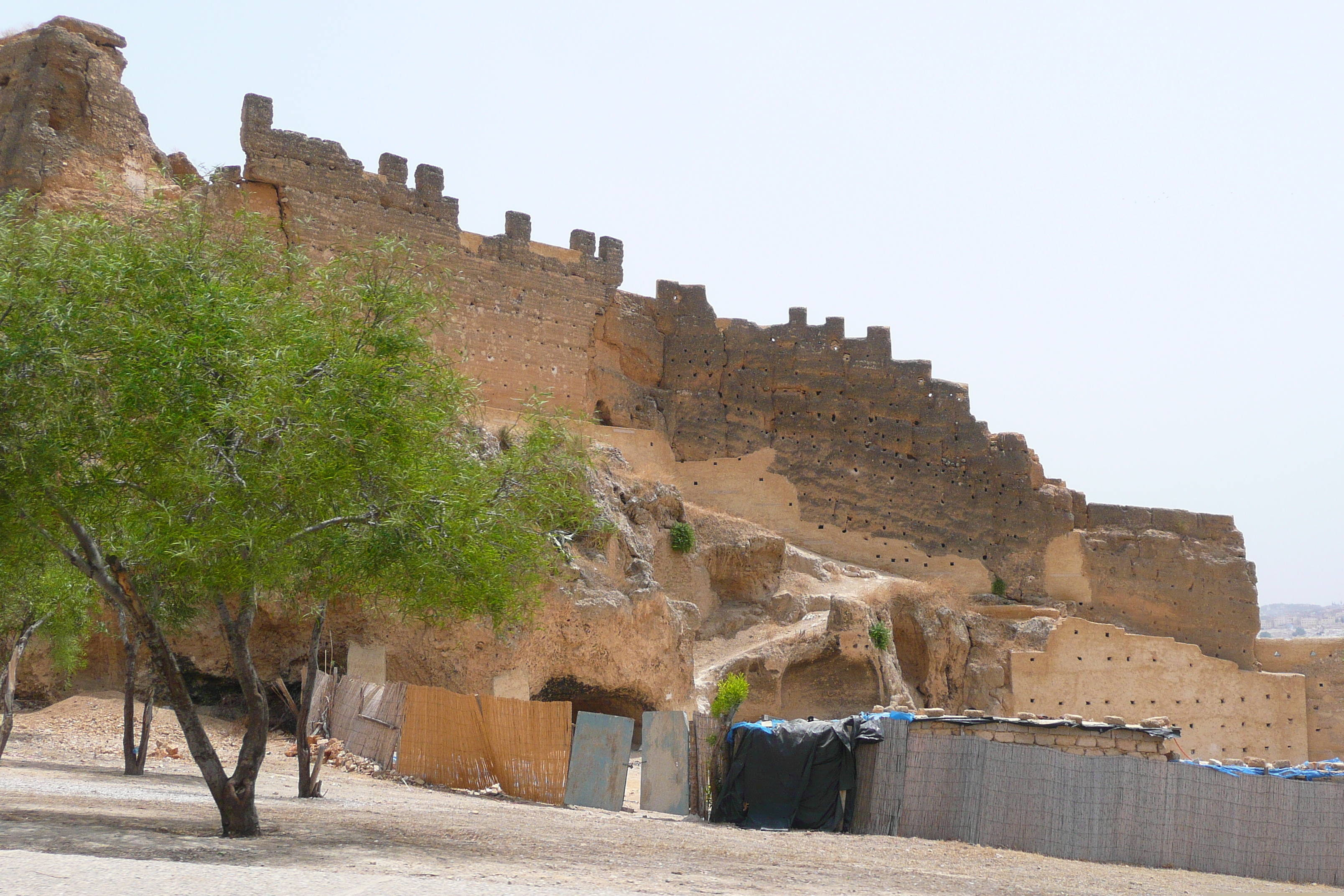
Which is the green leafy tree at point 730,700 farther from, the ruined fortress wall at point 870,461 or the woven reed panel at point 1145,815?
the ruined fortress wall at point 870,461

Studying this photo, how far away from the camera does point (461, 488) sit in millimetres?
9672

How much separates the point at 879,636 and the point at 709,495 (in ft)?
24.9

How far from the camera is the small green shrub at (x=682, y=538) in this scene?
989 inches

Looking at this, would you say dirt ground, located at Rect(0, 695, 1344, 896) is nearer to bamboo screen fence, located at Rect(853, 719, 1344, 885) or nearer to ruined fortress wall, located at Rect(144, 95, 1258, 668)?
bamboo screen fence, located at Rect(853, 719, 1344, 885)

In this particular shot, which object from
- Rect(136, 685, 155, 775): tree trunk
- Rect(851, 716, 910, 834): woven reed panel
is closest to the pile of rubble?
Rect(136, 685, 155, 775): tree trunk

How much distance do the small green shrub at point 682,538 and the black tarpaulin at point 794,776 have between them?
1160 cm

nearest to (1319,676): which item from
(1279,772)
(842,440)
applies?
(842,440)

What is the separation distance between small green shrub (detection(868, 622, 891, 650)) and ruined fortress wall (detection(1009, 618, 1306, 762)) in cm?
506

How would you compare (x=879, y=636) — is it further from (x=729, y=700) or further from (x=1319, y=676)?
(x=1319, y=676)

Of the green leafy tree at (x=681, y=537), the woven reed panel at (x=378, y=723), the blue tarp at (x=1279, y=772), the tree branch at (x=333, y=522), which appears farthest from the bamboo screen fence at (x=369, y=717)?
the green leafy tree at (x=681, y=537)

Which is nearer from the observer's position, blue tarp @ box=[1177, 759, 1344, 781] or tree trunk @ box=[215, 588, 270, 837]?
tree trunk @ box=[215, 588, 270, 837]

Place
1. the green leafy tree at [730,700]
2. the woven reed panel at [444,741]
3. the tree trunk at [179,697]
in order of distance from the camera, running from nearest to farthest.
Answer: the tree trunk at [179,697] → the green leafy tree at [730,700] → the woven reed panel at [444,741]

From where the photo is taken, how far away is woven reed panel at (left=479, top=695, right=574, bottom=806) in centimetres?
1416

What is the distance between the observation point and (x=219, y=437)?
8.66 m
